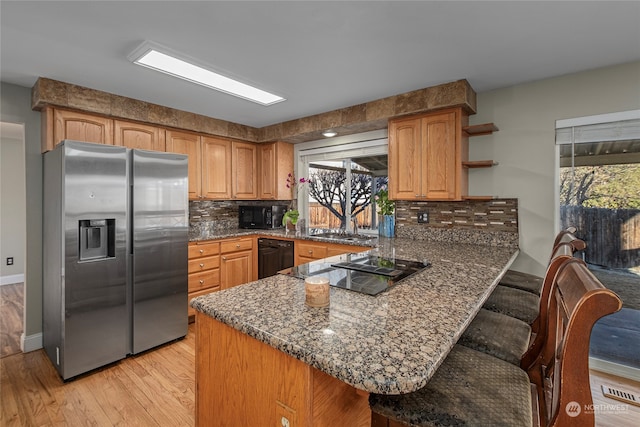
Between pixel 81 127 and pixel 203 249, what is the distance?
62.1 inches

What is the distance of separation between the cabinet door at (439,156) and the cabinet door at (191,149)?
258 centimetres

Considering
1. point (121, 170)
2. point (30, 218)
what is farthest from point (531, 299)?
point (30, 218)

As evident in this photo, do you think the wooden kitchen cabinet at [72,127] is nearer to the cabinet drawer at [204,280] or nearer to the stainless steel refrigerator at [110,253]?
the stainless steel refrigerator at [110,253]

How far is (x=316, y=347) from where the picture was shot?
0.83 metres

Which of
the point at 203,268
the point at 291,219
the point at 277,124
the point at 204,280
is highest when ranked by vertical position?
the point at 277,124

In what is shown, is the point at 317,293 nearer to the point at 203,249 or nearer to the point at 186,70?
the point at 186,70

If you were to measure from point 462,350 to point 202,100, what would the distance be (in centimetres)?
306

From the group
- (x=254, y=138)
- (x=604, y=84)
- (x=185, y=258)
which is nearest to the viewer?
(x=604, y=84)

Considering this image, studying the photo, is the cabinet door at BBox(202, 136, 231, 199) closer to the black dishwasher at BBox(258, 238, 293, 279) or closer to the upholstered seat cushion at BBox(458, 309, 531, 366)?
the black dishwasher at BBox(258, 238, 293, 279)

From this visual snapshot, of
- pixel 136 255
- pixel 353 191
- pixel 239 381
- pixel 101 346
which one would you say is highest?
pixel 353 191

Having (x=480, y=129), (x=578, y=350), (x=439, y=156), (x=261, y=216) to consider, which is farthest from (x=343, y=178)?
(x=578, y=350)

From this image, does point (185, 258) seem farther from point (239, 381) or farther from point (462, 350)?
point (462, 350)

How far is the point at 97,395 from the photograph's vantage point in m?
2.03

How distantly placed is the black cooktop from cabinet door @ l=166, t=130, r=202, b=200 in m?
2.25
